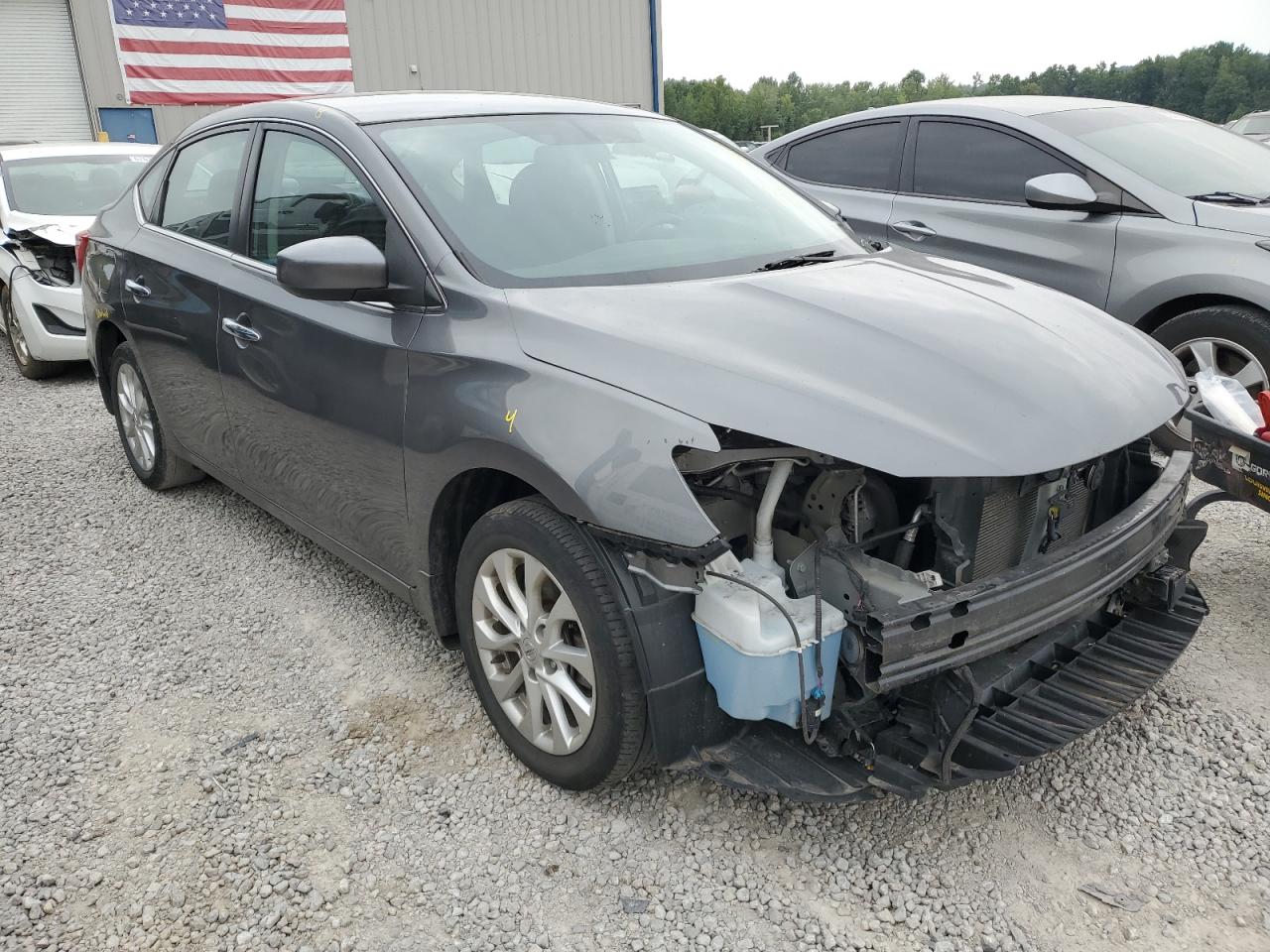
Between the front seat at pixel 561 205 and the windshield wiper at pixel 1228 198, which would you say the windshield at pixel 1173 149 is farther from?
the front seat at pixel 561 205

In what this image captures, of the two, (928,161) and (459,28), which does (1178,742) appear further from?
(459,28)

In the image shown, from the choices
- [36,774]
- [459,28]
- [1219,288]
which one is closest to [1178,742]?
[1219,288]

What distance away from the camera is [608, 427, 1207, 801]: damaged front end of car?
1987 millimetres

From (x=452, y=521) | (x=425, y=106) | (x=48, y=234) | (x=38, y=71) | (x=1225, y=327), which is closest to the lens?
(x=452, y=521)

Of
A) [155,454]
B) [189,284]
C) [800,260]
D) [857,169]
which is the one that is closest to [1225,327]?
[857,169]

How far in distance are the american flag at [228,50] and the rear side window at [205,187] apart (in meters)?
16.1

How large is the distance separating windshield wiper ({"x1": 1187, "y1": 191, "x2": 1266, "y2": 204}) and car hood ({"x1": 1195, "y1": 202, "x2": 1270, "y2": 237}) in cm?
5

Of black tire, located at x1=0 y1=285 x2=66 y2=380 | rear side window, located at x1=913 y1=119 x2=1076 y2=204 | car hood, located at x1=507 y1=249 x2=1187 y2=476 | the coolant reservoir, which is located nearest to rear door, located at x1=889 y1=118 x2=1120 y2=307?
rear side window, located at x1=913 y1=119 x2=1076 y2=204

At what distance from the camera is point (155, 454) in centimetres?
443

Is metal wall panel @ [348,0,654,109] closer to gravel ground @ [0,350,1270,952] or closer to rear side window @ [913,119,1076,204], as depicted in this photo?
rear side window @ [913,119,1076,204]

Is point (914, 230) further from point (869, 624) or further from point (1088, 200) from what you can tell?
point (869, 624)

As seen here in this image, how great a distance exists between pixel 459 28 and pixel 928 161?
17.9 metres

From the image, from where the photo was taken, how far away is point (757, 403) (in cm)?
198

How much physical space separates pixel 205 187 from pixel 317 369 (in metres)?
1.30
